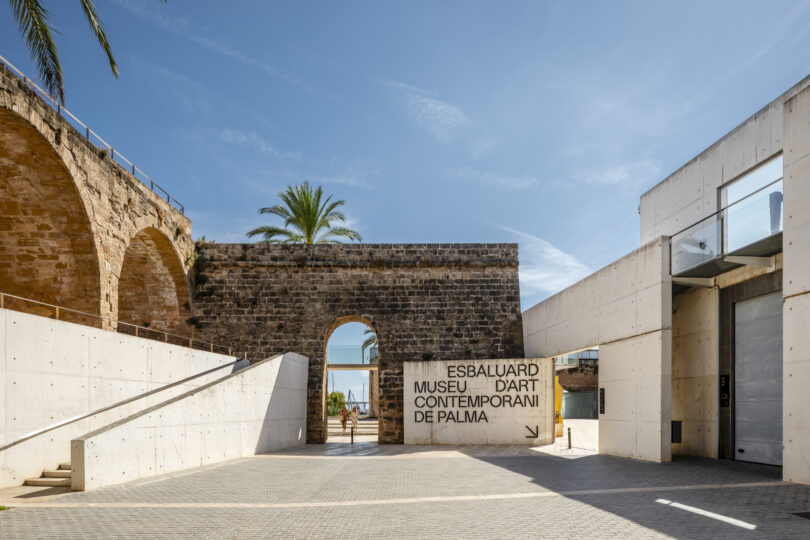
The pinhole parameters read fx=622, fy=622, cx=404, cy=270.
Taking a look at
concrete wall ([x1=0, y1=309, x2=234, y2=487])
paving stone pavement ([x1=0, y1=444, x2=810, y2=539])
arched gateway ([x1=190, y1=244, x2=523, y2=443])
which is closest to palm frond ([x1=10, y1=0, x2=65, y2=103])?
concrete wall ([x1=0, y1=309, x2=234, y2=487])

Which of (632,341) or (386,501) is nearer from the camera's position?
(386,501)

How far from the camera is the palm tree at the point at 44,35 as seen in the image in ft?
32.8

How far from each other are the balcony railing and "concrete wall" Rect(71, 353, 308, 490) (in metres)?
9.92

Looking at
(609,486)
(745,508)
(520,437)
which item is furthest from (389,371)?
(745,508)

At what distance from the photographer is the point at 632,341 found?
534 inches

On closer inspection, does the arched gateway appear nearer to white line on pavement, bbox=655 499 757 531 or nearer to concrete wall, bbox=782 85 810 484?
concrete wall, bbox=782 85 810 484

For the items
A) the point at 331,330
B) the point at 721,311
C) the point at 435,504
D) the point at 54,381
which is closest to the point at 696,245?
the point at 721,311

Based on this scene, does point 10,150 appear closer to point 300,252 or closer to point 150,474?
point 150,474

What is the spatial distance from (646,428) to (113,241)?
13.4 m

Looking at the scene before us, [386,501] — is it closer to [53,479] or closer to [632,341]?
[53,479]

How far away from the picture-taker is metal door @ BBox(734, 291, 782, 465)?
37.0ft

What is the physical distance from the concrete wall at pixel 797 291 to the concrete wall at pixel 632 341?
3045 mm

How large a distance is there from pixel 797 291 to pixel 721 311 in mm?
3912

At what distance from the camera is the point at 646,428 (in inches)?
499
